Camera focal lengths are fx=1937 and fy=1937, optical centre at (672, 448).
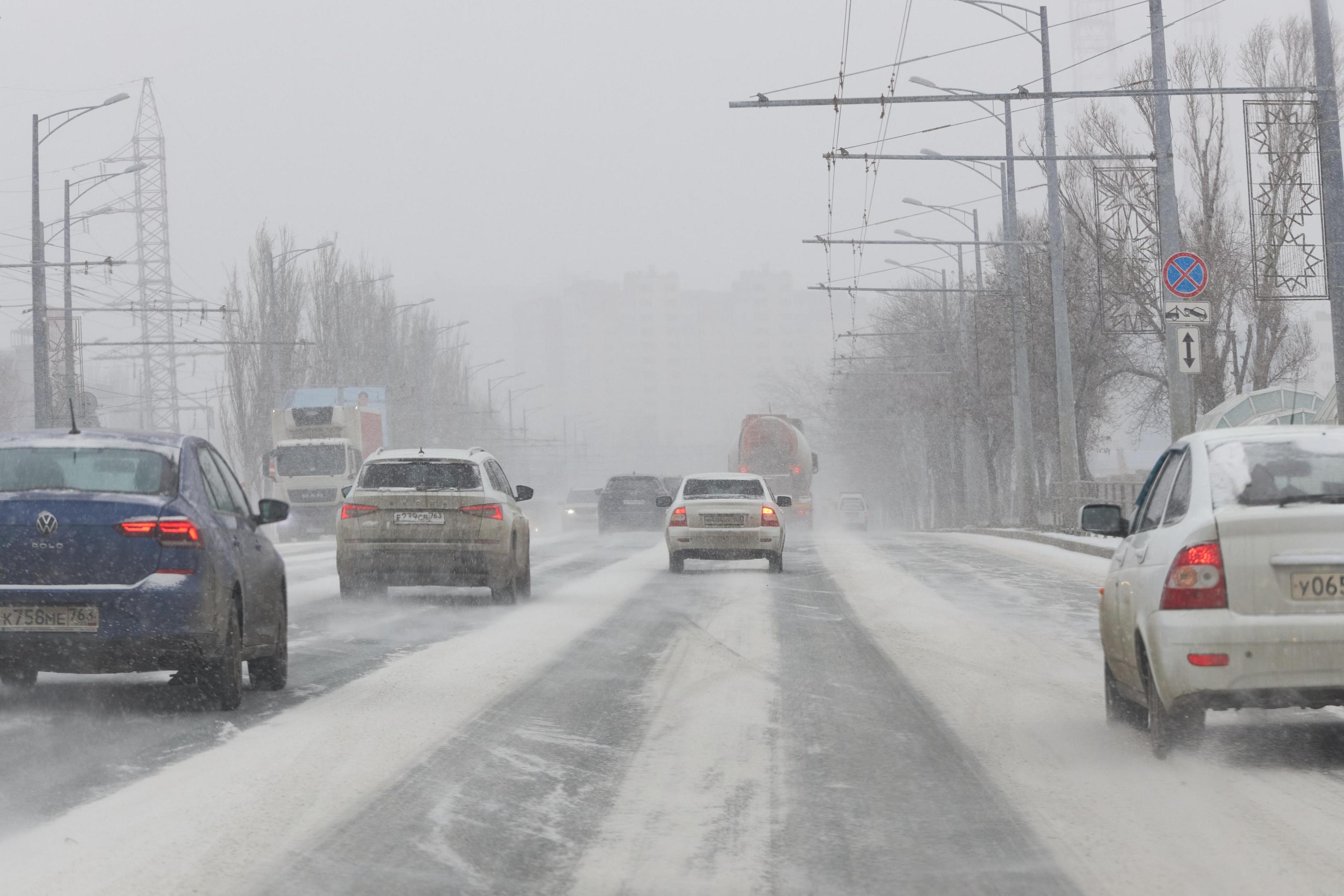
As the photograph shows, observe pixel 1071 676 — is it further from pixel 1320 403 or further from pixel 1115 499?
pixel 1320 403

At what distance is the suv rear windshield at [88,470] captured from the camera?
10.3 m

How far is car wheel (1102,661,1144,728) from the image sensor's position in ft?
31.0

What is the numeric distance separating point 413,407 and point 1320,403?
201ft

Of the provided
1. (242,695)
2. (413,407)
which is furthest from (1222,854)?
(413,407)

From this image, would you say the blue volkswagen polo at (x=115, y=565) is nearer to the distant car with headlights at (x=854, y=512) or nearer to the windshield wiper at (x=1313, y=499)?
the windshield wiper at (x=1313, y=499)

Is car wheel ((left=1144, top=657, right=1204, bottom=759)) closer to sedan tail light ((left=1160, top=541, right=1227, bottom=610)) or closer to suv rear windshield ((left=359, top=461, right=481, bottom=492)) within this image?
sedan tail light ((left=1160, top=541, right=1227, bottom=610))

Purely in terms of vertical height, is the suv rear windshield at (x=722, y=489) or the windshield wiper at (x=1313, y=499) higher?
the suv rear windshield at (x=722, y=489)

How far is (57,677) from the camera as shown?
12258 mm

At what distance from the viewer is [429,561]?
64.5 feet

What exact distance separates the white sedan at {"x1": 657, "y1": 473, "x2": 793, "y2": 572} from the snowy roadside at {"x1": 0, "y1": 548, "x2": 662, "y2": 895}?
13.6 metres

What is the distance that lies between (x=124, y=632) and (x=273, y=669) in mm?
1771

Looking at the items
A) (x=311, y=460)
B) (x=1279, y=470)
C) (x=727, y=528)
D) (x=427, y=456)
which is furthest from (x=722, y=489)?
(x=311, y=460)

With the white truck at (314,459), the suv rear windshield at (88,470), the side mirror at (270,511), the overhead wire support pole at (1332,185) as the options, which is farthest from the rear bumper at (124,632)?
the white truck at (314,459)

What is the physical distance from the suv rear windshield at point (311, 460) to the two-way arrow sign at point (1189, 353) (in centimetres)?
3028
